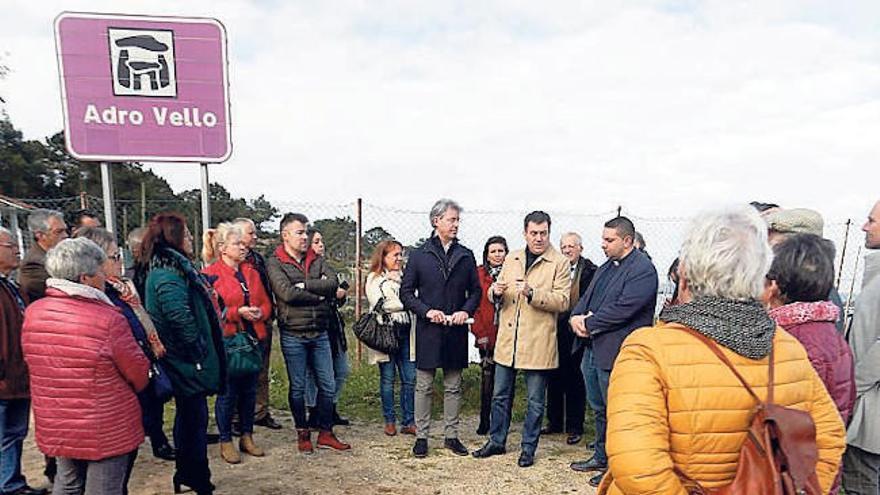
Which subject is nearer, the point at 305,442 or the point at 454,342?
the point at 454,342

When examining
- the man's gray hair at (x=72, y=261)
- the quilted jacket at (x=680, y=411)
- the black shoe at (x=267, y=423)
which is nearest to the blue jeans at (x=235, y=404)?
the black shoe at (x=267, y=423)

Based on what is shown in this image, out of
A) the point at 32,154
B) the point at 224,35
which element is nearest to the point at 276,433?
the point at 224,35

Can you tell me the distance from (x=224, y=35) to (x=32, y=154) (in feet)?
90.5

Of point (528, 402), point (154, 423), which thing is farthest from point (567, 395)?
point (154, 423)

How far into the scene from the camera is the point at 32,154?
2686 centimetres

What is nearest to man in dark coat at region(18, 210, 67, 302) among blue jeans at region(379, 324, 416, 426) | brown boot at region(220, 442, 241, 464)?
brown boot at region(220, 442, 241, 464)

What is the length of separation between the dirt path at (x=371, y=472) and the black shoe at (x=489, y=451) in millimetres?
54

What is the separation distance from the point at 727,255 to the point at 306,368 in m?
3.88

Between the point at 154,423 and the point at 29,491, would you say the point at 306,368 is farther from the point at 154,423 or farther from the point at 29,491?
the point at 29,491

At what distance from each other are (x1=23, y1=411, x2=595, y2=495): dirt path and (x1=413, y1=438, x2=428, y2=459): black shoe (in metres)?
0.05

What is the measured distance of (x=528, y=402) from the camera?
4.64 m

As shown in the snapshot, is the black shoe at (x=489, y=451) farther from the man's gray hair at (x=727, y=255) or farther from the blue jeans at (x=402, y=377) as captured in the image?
the man's gray hair at (x=727, y=255)

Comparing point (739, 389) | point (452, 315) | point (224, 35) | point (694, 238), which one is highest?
point (224, 35)

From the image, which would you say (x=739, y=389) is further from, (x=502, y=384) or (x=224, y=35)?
(x=224, y=35)
